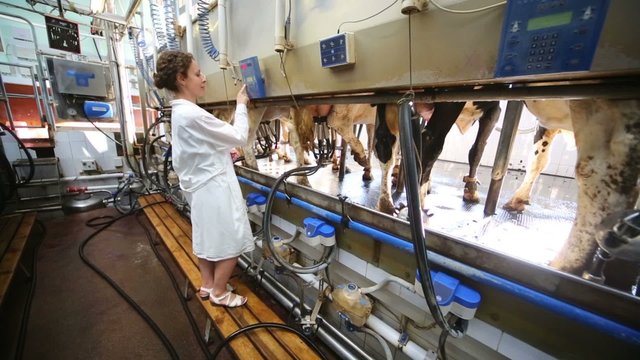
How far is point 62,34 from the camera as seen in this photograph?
296 centimetres

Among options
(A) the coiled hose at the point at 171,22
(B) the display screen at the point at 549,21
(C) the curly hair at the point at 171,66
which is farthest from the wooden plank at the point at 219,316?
(A) the coiled hose at the point at 171,22

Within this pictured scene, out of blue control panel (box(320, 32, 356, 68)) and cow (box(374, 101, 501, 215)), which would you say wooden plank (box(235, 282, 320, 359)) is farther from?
blue control panel (box(320, 32, 356, 68))

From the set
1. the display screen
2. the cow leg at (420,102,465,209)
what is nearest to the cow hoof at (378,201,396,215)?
the cow leg at (420,102,465,209)

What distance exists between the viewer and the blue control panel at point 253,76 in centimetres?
161

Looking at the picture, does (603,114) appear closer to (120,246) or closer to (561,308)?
(561,308)

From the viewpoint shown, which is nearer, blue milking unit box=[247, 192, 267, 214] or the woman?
the woman

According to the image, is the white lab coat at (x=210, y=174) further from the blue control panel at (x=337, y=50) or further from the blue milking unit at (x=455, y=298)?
the blue milking unit at (x=455, y=298)

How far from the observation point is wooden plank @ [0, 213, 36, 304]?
177 cm

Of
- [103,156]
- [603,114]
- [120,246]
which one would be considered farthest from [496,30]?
[103,156]

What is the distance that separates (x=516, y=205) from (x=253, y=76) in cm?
216

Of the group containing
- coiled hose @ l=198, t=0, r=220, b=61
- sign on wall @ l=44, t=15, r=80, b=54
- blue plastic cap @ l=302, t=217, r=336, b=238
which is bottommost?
blue plastic cap @ l=302, t=217, r=336, b=238

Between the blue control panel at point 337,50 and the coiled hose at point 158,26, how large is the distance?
2.56 meters

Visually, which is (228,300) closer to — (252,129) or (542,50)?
(252,129)

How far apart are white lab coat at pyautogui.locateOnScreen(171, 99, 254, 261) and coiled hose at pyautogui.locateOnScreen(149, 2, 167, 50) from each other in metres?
1.97
